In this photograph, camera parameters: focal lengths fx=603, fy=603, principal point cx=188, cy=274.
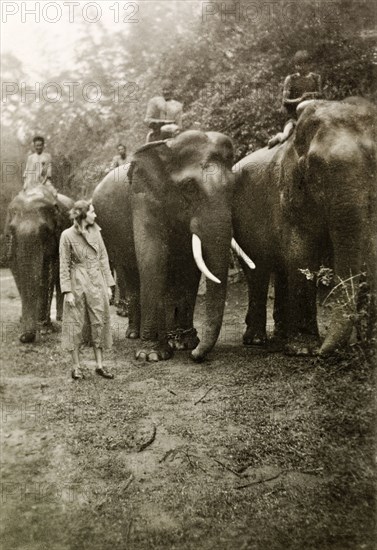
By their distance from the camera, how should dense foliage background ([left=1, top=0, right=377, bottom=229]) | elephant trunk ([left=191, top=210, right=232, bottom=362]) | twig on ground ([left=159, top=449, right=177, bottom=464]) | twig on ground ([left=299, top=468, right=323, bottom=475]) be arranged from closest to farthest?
twig on ground ([left=299, top=468, right=323, bottom=475])
twig on ground ([left=159, top=449, right=177, bottom=464])
elephant trunk ([left=191, top=210, right=232, bottom=362])
dense foliage background ([left=1, top=0, right=377, bottom=229])

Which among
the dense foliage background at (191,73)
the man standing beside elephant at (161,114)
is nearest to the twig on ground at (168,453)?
A: the dense foliage background at (191,73)

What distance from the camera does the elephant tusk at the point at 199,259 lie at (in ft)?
16.4

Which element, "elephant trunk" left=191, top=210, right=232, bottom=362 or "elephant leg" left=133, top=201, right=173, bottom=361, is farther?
"elephant leg" left=133, top=201, right=173, bottom=361

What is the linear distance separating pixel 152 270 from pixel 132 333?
3.70 feet

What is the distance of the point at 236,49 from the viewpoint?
764 cm

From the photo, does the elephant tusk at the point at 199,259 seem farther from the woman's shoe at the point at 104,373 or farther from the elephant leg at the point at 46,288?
the elephant leg at the point at 46,288

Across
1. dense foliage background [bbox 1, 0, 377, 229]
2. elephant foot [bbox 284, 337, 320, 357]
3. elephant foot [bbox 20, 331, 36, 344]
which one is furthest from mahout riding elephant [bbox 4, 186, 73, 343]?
elephant foot [bbox 284, 337, 320, 357]

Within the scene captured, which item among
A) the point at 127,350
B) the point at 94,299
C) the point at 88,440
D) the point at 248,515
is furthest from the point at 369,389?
the point at 127,350

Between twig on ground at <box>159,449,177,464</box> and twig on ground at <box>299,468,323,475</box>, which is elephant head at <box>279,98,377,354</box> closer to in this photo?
twig on ground at <box>299,468,323,475</box>

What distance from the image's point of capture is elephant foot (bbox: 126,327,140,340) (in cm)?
645

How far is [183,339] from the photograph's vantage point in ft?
18.9

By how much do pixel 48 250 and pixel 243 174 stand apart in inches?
91.1

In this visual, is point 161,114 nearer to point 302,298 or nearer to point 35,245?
point 35,245

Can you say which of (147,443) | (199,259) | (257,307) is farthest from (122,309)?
(147,443)
